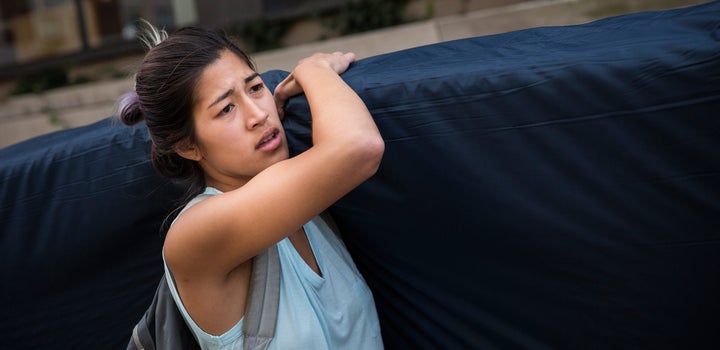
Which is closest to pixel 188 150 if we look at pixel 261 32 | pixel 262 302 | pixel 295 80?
pixel 295 80

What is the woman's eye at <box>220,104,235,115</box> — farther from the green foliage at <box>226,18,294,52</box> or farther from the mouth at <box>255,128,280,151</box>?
the green foliage at <box>226,18,294,52</box>

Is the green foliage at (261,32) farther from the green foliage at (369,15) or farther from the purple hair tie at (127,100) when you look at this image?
the purple hair tie at (127,100)

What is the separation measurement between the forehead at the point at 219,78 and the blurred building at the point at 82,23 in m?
4.09

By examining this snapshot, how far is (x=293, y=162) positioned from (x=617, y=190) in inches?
27.8

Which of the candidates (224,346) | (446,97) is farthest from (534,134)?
(224,346)

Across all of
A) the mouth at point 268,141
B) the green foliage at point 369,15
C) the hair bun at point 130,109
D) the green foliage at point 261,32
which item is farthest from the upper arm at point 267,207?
the green foliage at point 261,32

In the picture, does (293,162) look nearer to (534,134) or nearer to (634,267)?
(534,134)

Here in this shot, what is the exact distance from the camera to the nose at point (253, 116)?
154 centimetres

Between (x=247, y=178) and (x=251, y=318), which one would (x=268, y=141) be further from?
(x=251, y=318)

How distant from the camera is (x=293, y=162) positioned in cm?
141

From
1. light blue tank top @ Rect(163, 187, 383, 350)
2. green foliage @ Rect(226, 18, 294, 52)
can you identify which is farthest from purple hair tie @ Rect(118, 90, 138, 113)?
green foliage @ Rect(226, 18, 294, 52)

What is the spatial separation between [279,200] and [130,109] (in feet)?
1.83

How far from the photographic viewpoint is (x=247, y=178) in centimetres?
165

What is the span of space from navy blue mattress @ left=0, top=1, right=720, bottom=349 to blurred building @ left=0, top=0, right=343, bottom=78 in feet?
12.9
